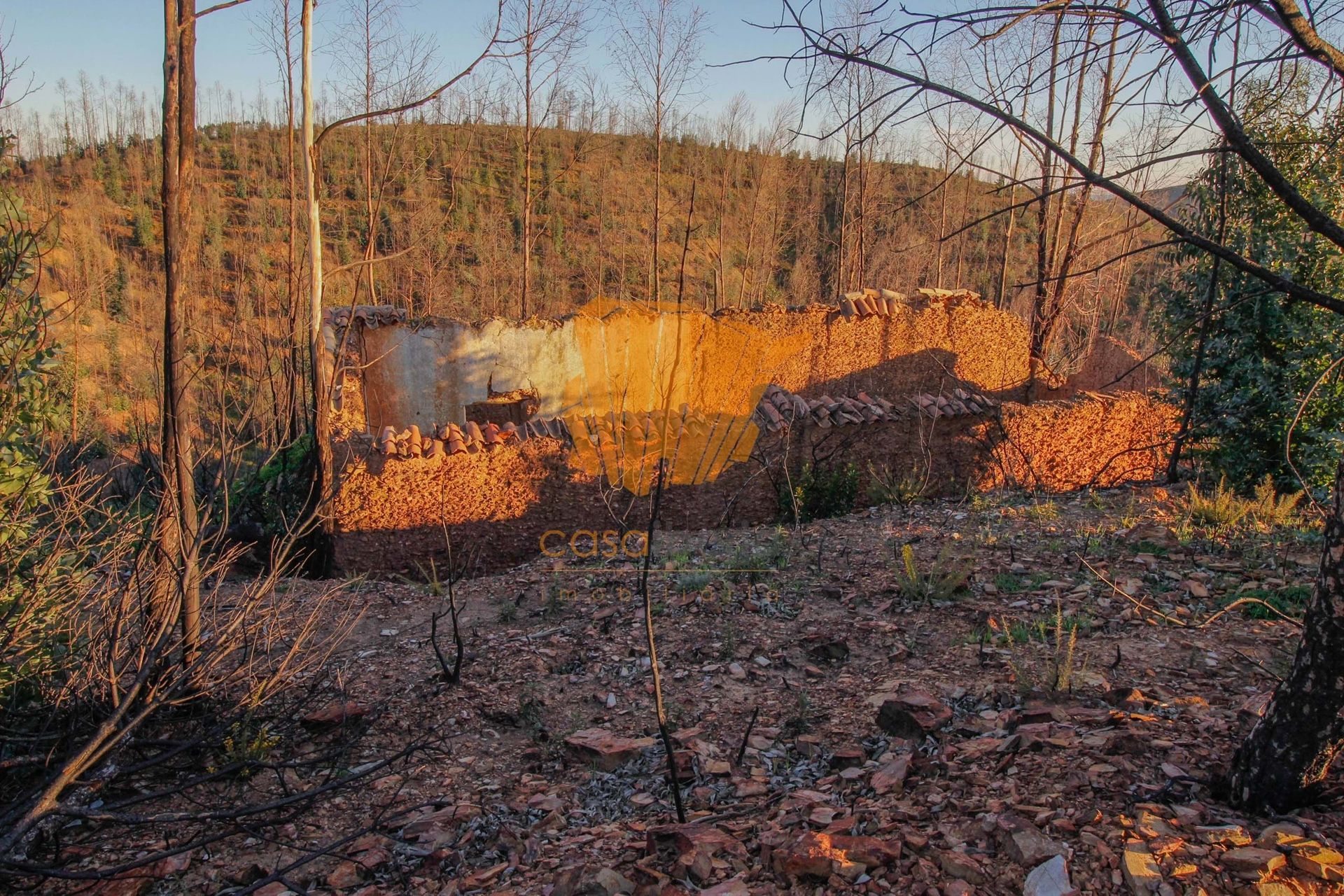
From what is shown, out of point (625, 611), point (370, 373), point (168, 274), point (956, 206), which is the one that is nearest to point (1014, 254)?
point (956, 206)

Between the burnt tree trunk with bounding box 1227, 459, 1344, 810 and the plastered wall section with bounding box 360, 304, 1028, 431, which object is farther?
the plastered wall section with bounding box 360, 304, 1028, 431

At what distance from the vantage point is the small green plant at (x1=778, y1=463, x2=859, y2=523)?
759cm

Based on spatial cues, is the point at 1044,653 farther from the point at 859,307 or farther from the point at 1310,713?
the point at 859,307

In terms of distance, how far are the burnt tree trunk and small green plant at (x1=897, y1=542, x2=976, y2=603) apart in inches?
106

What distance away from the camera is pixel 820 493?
7.66m

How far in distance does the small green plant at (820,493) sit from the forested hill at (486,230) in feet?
34.9

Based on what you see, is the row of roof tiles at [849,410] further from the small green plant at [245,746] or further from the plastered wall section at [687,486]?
the small green plant at [245,746]

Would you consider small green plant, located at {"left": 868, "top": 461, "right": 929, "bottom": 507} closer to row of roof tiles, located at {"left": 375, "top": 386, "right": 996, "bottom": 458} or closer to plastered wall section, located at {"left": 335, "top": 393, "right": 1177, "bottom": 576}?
plastered wall section, located at {"left": 335, "top": 393, "right": 1177, "bottom": 576}

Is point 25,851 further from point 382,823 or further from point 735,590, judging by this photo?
point 735,590

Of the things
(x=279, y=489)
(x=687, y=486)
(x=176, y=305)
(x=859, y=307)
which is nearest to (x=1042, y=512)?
(x=687, y=486)

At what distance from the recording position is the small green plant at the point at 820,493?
299 inches

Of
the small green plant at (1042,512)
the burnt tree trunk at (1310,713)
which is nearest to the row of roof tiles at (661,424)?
the small green plant at (1042,512)

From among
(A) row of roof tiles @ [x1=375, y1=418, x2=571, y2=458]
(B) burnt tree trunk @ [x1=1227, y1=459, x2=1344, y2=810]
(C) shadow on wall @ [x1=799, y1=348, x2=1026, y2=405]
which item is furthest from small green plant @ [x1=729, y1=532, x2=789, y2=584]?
(C) shadow on wall @ [x1=799, y1=348, x2=1026, y2=405]

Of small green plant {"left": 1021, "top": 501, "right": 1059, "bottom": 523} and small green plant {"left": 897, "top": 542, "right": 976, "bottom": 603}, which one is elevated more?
small green plant {"left": 1021, "top": 501, "right": 1059, "bottom": 523}
